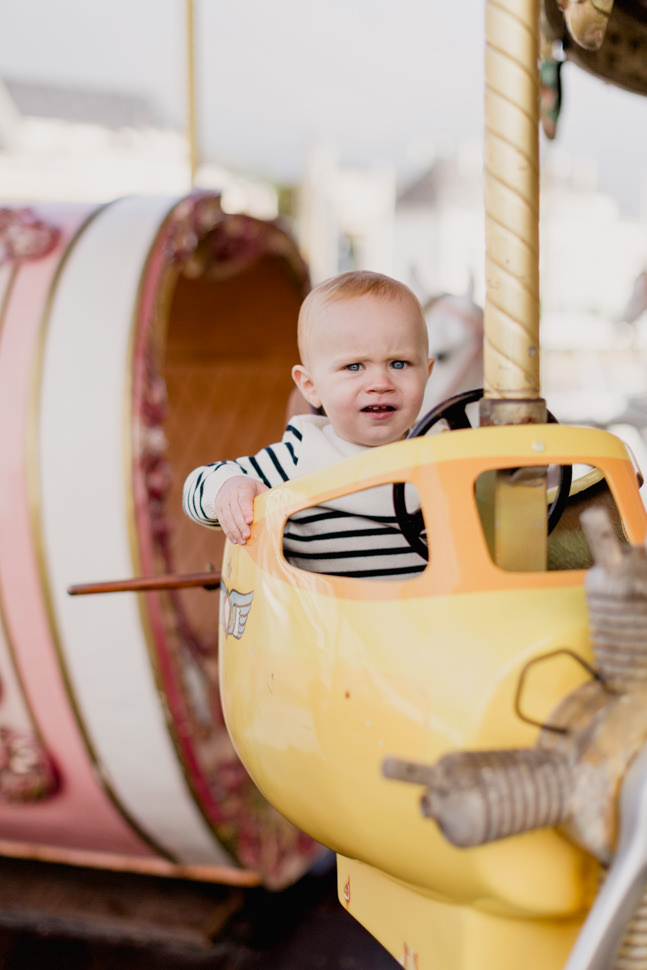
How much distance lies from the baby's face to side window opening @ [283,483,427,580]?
0.06 meters

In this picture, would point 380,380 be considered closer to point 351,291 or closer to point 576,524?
point 351,291

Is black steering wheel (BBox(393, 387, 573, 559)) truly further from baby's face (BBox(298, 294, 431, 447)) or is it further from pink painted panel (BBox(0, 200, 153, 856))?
pink painted panel (BBox(0, 200, 153, 856))

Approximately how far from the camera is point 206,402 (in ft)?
9.20

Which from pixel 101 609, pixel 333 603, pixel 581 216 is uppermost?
pixel 581 216

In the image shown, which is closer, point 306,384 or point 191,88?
point 306,384

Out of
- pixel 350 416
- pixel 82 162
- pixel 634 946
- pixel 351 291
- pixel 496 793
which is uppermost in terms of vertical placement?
pixel 82 162

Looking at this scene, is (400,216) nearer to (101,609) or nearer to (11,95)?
(11,95)

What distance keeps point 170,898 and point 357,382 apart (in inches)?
55.1

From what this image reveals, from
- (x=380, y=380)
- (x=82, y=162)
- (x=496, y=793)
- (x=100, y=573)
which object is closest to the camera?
(x=496, y=793)

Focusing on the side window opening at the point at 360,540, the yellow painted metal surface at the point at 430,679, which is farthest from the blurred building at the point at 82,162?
the yellow painted metal surface at the point at 430,679

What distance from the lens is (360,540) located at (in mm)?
846

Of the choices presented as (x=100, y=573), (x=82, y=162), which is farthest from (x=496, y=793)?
(x=82, y=162)

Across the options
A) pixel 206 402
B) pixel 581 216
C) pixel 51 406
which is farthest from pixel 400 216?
pixel 51 406

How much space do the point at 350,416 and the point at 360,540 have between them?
107 millimetres
